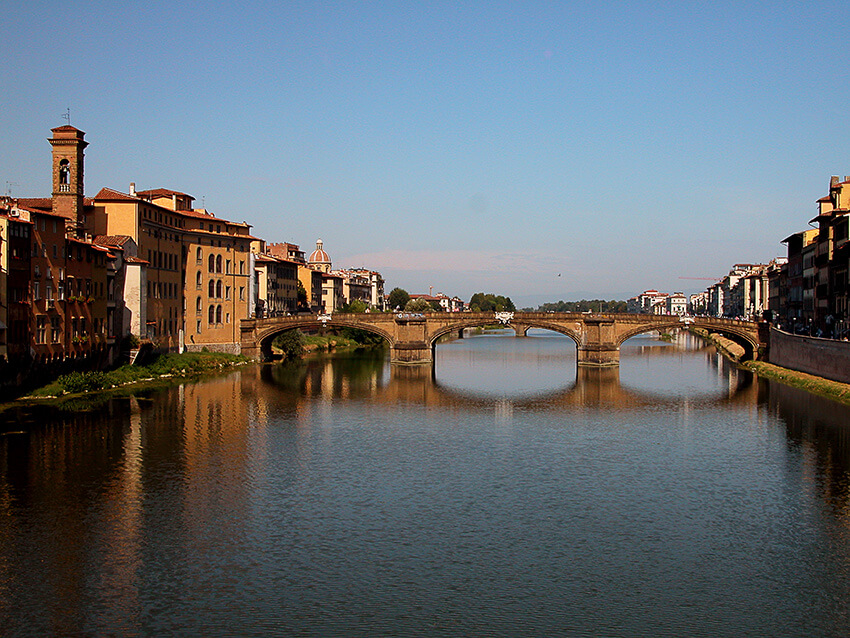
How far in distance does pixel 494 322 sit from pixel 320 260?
296 feet

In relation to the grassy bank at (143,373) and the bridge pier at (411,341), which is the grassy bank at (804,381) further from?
the grassy bank at (143,373)

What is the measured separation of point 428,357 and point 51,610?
63861 mm

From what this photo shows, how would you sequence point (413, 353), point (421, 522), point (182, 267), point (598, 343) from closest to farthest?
point (421, 522) → point (182, 267) → point (598, 343) → point (413, 353)

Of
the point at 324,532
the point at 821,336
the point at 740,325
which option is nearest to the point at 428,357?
the point at 740,325

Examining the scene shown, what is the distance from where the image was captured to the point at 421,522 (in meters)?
26.9

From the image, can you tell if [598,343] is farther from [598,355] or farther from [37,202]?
[37,202]

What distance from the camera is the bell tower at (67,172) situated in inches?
2315

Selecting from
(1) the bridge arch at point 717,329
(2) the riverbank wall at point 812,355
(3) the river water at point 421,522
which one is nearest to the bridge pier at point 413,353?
(1) the bridge arch at point 717,329

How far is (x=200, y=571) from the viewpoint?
74.2ft

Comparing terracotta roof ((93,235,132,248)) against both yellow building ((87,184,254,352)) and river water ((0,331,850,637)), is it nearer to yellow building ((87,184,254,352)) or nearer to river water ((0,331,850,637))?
yellow building ((87,184,254,352))

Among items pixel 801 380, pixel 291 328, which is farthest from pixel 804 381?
pixel 291 328

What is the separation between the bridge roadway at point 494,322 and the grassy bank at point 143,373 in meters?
4.51

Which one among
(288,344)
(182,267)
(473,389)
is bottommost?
(473,389)

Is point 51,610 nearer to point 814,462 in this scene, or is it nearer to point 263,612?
point 263,612
